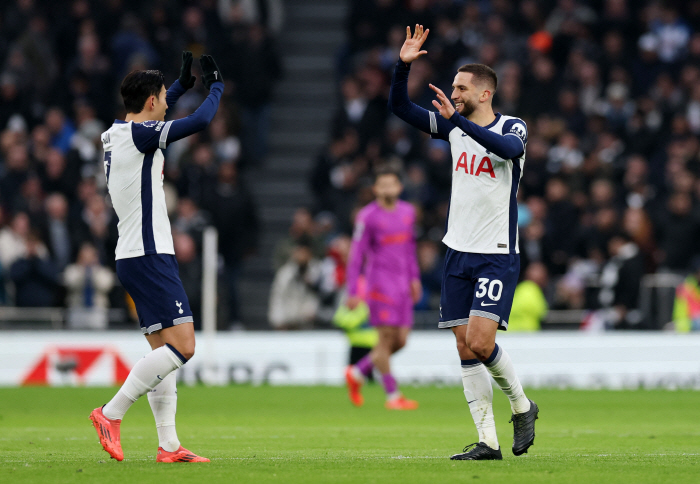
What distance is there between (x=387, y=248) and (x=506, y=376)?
5.88 metres

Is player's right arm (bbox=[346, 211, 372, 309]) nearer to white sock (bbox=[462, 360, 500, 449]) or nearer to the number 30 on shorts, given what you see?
white sock (bbox=[462, 360, 500, 449])

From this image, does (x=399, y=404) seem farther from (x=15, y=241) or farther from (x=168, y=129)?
(x=15, y=241)

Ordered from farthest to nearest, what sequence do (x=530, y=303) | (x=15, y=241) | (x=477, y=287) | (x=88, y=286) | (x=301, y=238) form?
1. (x=301, y=238)
2. (x=15, y=241)
3. (x=88, y=286)
4. (x=530, y=303)
5. (x=477, y=287)

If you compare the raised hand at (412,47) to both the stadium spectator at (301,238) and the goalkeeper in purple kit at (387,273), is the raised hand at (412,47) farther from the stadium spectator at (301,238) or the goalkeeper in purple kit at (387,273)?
the stadium spectator at (301,238)

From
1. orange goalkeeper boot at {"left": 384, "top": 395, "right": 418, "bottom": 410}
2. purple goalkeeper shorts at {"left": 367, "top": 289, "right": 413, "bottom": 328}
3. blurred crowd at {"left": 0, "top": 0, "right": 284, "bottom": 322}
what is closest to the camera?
orange goalkeeper boot at {"left": 384, "top": 395, "right": 418, "bottom": 410}

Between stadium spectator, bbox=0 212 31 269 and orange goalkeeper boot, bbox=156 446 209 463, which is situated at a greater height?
stadium spectator, bbox=0 212 31 269

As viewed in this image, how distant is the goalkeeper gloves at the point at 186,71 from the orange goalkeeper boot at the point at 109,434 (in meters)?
2.37

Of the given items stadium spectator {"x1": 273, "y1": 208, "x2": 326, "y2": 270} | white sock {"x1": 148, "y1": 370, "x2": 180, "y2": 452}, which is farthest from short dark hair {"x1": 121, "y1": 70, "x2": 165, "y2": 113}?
stadium spectator {"x1": 273, "y1": 208, "x2": 326, "y2": 270}

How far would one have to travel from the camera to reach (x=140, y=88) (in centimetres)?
746

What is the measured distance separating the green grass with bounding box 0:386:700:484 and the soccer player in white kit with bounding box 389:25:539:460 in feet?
1.37

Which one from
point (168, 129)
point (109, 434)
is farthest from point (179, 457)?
point (168, 129)

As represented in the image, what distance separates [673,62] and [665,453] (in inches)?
535

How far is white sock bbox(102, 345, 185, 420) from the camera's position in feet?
23.8

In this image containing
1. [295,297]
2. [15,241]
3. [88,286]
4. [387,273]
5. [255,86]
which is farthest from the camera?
[255,86]
